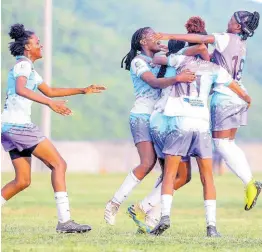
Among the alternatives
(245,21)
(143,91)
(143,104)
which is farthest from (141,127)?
(245,21)

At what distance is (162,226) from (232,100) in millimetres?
1913

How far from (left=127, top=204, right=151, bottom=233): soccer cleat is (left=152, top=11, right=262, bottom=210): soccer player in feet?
3.73

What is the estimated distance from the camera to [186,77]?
12.5 meters

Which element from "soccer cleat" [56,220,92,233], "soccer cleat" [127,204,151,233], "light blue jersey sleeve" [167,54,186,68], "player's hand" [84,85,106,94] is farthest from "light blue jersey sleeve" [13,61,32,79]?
"soccer cleat" [127,204,151,233]

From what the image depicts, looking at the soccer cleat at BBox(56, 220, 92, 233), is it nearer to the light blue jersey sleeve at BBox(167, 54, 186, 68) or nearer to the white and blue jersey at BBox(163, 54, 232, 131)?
the white and blue jersey at BBox(163, 54, 232, 131)

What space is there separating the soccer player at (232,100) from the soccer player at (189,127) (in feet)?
2.07

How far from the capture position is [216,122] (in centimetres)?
1370

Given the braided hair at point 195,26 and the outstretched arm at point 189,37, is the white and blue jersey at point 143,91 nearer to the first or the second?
the braided hair at point 195,26

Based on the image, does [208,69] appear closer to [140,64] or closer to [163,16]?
[140,64]

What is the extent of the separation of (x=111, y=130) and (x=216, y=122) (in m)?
58.5

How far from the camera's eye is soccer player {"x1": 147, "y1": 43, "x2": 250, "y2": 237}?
41.4 ft

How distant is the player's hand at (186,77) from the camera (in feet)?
41.1

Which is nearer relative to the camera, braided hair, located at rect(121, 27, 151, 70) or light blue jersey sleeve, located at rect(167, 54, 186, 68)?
light blue jersey sleeve, located at rect(167, 54, 186, 68)

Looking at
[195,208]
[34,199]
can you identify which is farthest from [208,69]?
[34,199]
